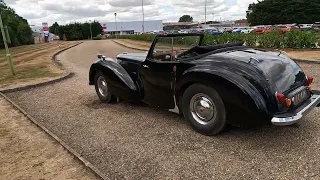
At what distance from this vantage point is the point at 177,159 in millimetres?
3436

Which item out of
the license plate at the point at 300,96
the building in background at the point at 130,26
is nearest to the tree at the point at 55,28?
the building in background at the point at 130,26

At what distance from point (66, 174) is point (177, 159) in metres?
1.32

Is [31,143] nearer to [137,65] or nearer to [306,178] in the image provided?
[137,65]

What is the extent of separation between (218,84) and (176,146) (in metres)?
1.01

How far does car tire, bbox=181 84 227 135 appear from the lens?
12.0ft

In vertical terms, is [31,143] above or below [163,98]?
below

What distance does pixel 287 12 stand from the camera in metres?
65.1

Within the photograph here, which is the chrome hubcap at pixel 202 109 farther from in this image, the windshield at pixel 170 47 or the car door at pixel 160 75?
the windshield at pixel 170 47

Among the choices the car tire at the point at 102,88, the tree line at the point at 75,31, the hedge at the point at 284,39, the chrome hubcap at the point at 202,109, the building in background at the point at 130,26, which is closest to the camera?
the chrome hubcap at the point at 202,109

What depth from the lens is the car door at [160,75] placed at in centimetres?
434

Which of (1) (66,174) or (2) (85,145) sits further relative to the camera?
(2) (85,145)

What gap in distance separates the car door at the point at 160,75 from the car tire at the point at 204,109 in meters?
0.39

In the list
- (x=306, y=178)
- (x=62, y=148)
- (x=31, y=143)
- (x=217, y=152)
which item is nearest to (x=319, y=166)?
(x=306, y=178)

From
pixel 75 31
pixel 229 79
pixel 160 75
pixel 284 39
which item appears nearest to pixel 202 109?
pixel 229 79
